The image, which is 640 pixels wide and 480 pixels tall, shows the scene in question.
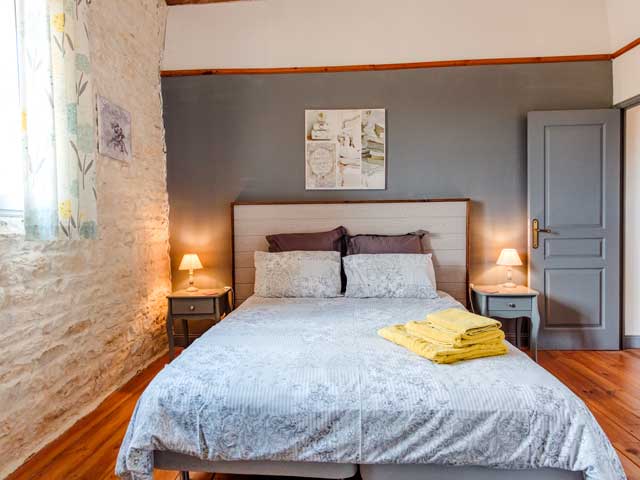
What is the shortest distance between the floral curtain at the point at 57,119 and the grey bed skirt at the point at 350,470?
1285 millimetres

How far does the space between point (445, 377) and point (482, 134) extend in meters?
2.66

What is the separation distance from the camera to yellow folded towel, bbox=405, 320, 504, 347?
1690 millimetres

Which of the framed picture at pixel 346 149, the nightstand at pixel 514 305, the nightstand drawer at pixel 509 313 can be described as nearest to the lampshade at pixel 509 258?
the nightstand at pixel 514 305

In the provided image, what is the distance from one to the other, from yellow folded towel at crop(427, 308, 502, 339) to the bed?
5.8 inches

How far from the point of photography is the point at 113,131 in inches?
109

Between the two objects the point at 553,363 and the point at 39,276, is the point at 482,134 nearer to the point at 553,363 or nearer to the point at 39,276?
the point at 553,363

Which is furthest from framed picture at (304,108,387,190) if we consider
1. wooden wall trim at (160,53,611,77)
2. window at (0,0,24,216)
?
window at (0,0,24,216)

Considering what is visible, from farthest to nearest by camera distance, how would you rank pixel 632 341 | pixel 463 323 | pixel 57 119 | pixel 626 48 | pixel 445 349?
pixel 632 341
pixel 626 48
pixel 57 119
pixel 463 323
pixel 445 349

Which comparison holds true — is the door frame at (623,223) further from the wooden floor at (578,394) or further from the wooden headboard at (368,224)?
the wooden headboard at (368,224)

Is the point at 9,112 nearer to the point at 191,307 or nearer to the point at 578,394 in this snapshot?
the point at 191,307

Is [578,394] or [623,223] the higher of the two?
Answer: [623,223]

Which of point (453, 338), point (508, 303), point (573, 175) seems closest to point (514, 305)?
point (508, 303)

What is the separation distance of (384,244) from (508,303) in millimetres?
1071

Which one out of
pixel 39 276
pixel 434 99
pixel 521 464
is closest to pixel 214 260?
pixel 39 276
